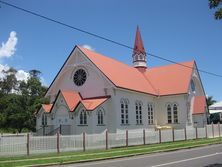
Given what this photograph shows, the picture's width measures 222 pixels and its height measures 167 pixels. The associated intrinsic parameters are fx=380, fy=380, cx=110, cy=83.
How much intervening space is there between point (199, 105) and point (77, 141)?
27.1m

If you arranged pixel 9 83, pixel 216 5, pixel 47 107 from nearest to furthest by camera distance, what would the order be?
pixel 216 5 < pixel 47 107 < pixel 9 83

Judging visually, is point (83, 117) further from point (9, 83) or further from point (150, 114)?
point (9, 83)

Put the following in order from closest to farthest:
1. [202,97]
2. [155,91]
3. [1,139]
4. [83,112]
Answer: [1,139] → [83,112] → [155,91] → [202,97]

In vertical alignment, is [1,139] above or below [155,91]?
below

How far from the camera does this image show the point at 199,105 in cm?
5053

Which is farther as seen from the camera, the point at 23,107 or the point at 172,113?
the point at 172,113

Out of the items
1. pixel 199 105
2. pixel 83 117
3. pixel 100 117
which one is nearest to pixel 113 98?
pixel 100 117

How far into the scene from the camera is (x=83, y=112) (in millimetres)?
37531

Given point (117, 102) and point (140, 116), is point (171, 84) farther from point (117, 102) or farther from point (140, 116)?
point (117, 102)

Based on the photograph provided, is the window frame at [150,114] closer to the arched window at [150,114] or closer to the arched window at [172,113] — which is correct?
the arched window at [150,114]

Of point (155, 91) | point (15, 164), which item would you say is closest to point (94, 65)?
point (155, 91)

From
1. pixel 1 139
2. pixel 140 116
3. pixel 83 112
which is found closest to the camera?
pixel 1 139

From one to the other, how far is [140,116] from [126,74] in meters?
5.23

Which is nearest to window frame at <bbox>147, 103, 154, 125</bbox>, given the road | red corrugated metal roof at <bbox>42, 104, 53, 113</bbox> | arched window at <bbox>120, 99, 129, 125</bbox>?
arched window at <bbox>120, 99, 129, 125</bbox>
